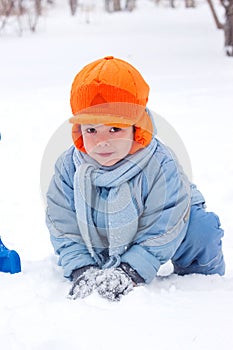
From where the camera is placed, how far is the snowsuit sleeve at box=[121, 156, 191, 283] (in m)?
1.83

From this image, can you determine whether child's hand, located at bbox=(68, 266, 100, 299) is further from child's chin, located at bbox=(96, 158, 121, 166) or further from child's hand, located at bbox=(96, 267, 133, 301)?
child's chin, located at bbox=(96, 158, 121, 166)

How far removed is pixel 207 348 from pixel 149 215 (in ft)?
1.77

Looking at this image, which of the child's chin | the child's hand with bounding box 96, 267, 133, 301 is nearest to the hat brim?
the child's chin

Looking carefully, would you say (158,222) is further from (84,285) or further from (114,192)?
(84,285)

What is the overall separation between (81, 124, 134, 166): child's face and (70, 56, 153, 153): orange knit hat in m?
0.03

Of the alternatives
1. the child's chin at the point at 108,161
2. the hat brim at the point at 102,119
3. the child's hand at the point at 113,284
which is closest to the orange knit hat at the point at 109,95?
the hat brim at the point at 102,119

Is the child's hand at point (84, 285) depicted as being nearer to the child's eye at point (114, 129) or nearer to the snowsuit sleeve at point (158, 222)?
the snowsuit sleeve at point (158, 222)

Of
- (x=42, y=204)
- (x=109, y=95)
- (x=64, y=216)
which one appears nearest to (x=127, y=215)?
(x=64, y=216)

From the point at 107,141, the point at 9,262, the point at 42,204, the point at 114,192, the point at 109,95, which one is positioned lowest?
the point at 42,204

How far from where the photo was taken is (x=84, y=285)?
1745 mm

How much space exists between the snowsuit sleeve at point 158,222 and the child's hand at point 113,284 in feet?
0.23

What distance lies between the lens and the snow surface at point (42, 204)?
1484mm

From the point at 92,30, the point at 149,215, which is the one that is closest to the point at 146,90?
the point at 149,215

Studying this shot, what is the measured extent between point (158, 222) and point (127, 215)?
10cm
